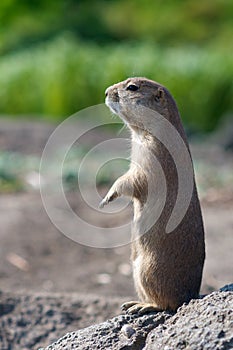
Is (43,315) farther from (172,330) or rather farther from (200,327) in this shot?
(200,327)

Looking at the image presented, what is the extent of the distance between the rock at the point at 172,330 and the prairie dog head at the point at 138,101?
110cm

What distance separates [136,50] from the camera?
63.4 ft

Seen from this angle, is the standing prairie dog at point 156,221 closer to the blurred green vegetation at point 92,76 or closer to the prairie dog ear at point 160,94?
the prairie dog ear at point 160,94

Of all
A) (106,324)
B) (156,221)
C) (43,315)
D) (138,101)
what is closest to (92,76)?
(43,315)

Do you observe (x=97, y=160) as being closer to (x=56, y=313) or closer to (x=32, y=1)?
(x=56, y=313)

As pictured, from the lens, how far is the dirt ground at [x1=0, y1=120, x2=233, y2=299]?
307 inches

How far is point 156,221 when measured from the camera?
15.7 feet

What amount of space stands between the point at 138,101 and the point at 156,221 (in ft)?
2.55

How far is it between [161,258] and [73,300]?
1814mm

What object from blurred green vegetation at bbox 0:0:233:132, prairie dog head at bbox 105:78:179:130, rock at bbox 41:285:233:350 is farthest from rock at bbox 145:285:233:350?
blurred green vegetation at bbox 0:0:233:132

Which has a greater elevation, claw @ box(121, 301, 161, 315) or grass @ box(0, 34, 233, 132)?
grass @ box(0, 34, 233, 132)

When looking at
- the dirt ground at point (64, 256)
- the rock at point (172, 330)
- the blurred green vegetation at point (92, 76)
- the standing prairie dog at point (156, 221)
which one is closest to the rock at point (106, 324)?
the rock at point (172, 330)

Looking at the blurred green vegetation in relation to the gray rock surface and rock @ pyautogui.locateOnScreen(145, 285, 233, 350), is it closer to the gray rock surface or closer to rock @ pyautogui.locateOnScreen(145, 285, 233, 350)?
the gray rock surface

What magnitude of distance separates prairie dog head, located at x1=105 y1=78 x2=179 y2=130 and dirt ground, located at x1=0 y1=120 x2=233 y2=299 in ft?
8.15
